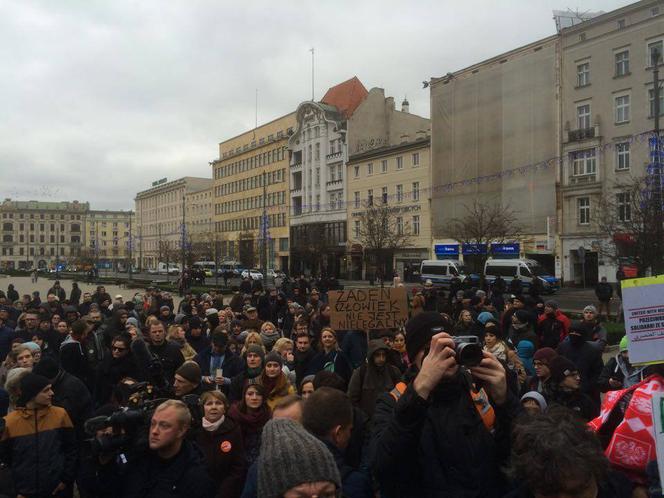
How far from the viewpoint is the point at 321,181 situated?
62312 millimetres

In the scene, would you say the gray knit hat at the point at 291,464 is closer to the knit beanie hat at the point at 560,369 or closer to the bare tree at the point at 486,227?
the knit beanie hat at the point at 560,369

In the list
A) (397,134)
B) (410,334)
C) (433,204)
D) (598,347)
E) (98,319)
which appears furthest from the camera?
(397,134)

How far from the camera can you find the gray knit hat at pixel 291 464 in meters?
1.90

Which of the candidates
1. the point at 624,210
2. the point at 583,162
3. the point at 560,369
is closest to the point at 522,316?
the point at 560,369

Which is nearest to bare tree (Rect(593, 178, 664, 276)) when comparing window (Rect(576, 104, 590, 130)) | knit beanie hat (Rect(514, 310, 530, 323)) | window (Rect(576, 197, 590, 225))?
knit beanie hat (Rect(514, 310, 530, 323))

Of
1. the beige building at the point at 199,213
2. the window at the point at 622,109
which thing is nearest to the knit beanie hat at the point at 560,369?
the window at the point at 622,109

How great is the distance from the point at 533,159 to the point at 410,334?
41449mm

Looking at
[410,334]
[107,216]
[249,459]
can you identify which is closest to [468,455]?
[410,334]

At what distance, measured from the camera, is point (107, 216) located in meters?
153

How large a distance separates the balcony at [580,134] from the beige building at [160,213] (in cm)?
6889

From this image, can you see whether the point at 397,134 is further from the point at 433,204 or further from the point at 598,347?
the point at 598,347

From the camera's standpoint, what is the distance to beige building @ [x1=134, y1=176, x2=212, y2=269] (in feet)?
335

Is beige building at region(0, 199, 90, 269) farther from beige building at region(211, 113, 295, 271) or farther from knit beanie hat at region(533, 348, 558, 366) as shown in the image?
knit beanie hat at region(533, 348, 558, 366)

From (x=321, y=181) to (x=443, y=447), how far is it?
6057 cm
